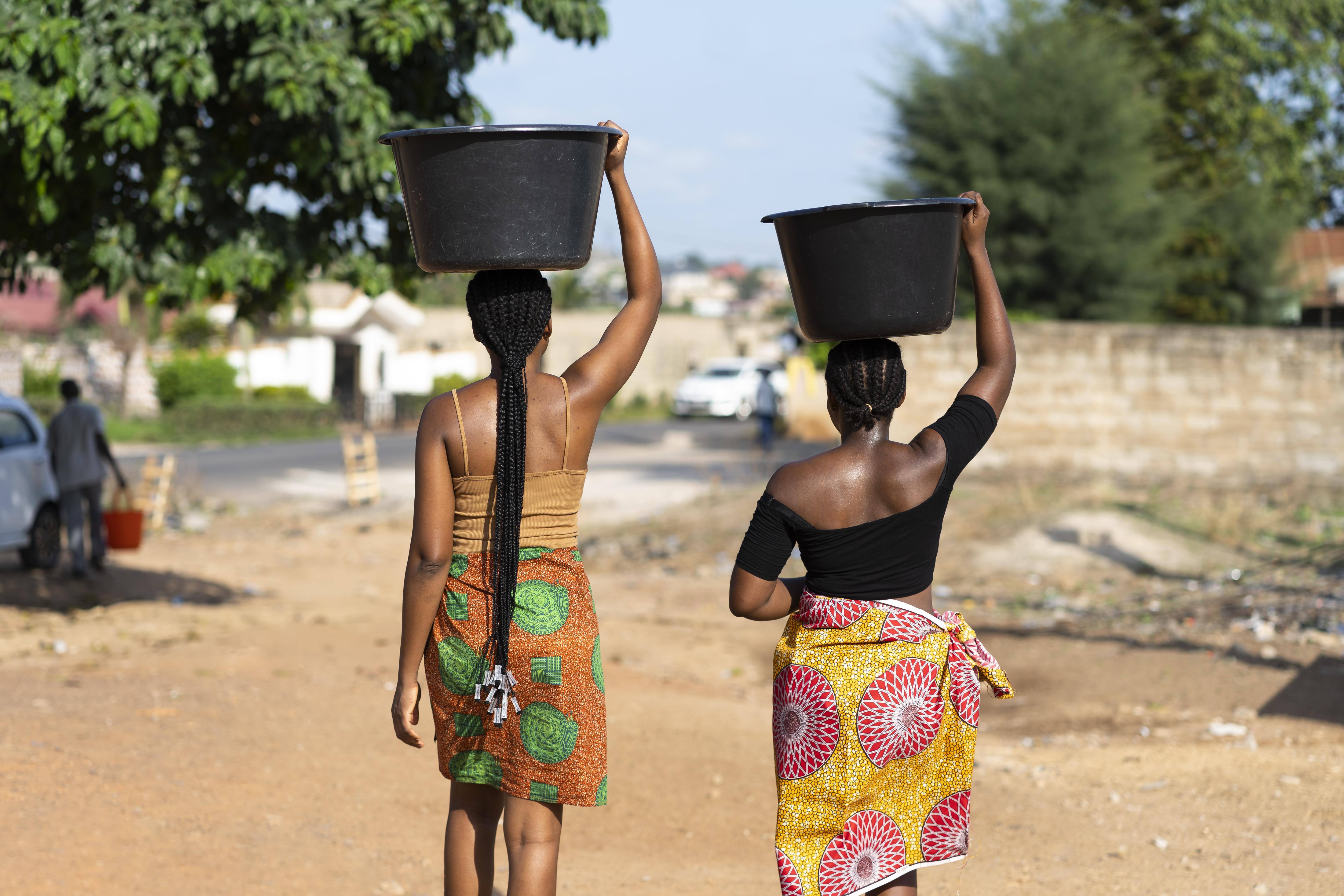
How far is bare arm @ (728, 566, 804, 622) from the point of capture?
2.88 m

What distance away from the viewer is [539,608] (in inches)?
115

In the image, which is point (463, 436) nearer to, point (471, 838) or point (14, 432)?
point (471, 838)

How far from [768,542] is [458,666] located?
0.78 metres

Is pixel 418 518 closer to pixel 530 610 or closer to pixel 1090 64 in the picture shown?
pixel 530 610

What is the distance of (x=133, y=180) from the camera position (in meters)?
7.10

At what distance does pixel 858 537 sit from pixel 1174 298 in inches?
812

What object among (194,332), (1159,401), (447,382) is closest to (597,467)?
(1159,401)

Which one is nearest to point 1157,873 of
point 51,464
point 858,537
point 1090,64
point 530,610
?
point 858,537

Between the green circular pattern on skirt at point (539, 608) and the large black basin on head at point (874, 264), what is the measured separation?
86cm

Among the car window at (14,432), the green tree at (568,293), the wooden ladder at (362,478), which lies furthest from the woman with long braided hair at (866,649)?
the green tree at (568,293)

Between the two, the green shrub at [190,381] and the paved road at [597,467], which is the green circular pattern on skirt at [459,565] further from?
the green shrub at [190,381]

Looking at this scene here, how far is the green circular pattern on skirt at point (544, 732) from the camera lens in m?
2.92

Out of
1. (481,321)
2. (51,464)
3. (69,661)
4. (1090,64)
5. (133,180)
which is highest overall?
(1090,64)

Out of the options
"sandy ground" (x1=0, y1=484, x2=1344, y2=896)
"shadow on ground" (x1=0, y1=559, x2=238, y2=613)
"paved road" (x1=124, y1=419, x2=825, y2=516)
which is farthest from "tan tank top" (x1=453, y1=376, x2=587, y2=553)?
"paved road" (x1=124, y1=419, x2=825, y2=516)
